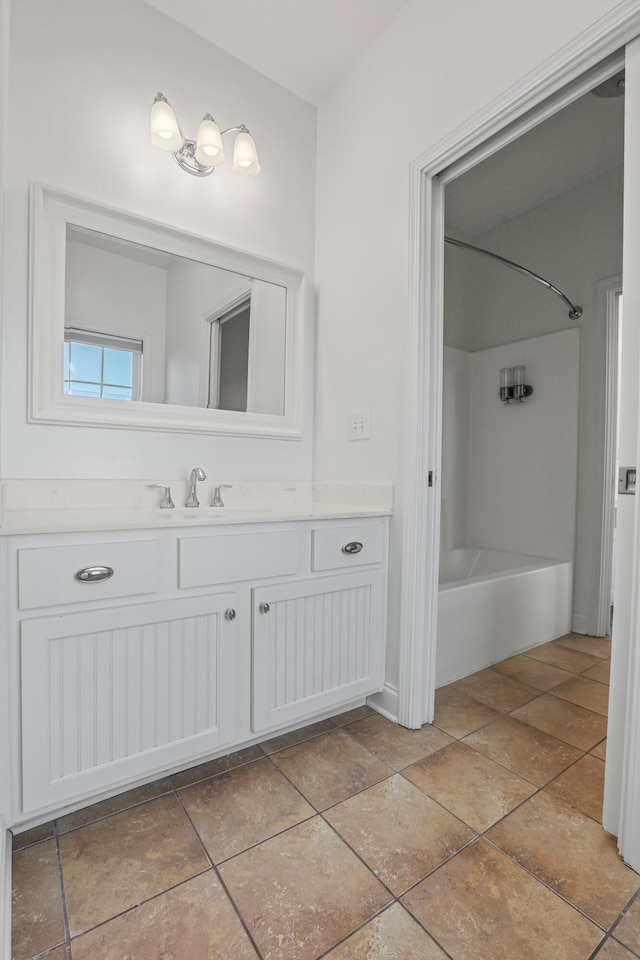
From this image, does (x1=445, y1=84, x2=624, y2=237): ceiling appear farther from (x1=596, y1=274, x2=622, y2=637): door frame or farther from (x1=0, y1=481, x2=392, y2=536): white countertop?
(x1=0, y1=481, x2=392, y2=536): white countertop

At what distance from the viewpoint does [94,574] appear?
121 cm

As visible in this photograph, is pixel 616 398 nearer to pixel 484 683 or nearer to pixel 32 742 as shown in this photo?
pixel 484 683

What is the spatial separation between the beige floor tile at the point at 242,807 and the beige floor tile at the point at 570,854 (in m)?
0.54

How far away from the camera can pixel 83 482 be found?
1.64 m

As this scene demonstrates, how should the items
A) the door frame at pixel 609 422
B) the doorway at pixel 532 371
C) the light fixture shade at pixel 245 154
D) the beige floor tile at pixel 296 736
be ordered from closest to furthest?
the beige floor tile at pixel 296 736 < the light fixture shade at pixel 245 154 < the doorway at pixel 532 371 < the door frame at pixel 609 422

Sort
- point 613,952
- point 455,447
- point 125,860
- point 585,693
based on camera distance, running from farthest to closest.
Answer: point 455,447 < point 585,693 < point 125,860 < point 613,952

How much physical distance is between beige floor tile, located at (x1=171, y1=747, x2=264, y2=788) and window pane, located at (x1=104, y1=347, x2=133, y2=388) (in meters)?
1.29

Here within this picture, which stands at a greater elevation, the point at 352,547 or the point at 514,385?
the point at 514,385

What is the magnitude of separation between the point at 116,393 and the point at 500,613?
192cm

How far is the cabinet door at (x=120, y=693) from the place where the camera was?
116 cm

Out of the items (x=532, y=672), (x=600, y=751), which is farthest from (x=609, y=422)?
(x=600, y=751)

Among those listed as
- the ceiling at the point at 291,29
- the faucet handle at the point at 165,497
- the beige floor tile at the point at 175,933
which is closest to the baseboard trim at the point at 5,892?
the beige floor tile at the point at 175,933

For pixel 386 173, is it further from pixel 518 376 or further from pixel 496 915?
pixel 496 915

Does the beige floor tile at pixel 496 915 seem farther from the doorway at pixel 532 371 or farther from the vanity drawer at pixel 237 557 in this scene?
the doorway at pixel 532 371
